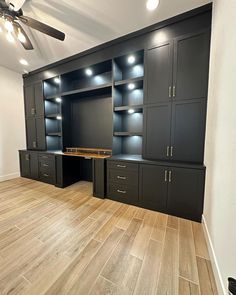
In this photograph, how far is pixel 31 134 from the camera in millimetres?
4008

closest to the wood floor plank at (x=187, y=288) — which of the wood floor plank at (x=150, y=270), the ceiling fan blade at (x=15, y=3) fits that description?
the wood floor plank at (x=150, y=270)

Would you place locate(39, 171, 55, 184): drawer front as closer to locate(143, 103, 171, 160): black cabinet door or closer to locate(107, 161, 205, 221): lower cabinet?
locate(107, 161, 205, 221): lower cabinet

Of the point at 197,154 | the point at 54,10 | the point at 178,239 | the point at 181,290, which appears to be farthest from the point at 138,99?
the point at 181,290

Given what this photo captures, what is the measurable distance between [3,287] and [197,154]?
2555 mm

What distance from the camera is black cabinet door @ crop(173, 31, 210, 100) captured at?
193 centimetres

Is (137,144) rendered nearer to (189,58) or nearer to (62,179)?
(189,58)

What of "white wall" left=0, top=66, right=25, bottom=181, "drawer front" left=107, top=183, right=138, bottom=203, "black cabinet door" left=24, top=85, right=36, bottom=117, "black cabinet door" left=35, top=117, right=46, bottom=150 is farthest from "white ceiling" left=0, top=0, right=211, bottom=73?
"drawer front" left=107, top=183, right=138, bottom=203

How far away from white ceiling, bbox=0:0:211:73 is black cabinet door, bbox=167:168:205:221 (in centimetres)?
230

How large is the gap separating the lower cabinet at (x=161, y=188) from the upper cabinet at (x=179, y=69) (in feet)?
3.77

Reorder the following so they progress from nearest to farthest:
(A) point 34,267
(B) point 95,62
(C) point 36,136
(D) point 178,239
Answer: (A) point 34,267
(D) point 178,239
(B) point 95,62
(C) point 36,136

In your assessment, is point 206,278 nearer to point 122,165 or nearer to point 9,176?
point 122,165

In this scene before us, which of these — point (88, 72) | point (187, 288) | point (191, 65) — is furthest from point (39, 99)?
point (187, 288)

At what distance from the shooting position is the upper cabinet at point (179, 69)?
1.94 m

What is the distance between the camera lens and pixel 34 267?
1.31 m
